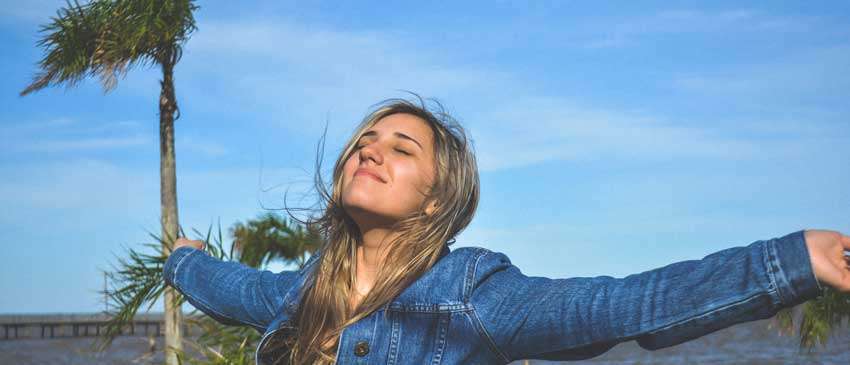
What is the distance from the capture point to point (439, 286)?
2229 millimetres

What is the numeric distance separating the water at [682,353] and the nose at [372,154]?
1545 cm

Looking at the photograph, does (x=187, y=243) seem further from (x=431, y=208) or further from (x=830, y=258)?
(x=830, y=258)

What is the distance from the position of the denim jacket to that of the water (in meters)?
15.5

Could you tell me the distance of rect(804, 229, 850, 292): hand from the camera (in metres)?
1.69

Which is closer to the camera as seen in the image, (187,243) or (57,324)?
(187,243)

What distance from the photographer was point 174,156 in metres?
10.3

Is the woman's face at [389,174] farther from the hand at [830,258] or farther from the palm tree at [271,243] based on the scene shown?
the palm tree at [271,243]

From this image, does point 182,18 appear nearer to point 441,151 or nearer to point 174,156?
point 174,156

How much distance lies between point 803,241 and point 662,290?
280 mm

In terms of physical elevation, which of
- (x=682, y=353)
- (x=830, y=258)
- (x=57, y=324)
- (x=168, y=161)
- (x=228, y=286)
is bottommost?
(x=57, y=324)

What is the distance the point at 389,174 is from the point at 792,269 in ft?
3.19

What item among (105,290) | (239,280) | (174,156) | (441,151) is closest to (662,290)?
(441,151)

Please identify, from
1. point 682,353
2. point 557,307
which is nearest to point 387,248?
point 557,307

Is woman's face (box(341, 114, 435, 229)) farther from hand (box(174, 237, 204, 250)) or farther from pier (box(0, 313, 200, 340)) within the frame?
pier (box(0, 313, 200, 340))
